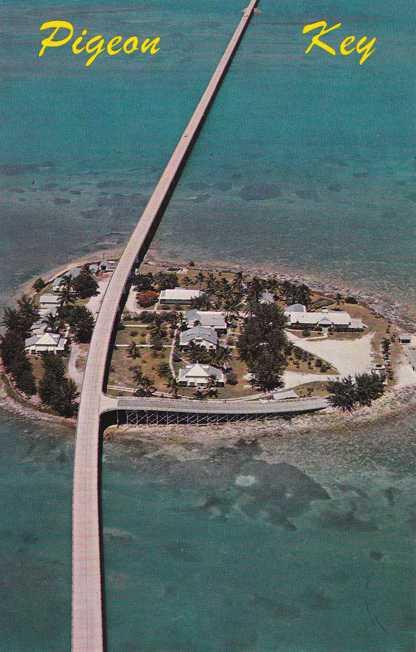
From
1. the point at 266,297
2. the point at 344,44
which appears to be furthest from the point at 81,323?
the point at 344,44

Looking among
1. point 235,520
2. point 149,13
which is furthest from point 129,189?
point 149,13

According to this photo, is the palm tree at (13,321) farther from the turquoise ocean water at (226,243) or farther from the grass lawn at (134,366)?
the turquoise ocean water at (226,243)

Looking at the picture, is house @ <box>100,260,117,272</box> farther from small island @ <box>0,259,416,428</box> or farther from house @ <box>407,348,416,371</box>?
house @ <box>407,348,416,371</box>

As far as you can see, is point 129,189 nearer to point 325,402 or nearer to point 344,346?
point 344,346

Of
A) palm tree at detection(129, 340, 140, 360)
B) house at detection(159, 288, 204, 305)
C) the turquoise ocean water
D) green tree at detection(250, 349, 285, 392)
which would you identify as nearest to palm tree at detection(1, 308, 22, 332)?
palm tree at detection(129, 340, 140, 360)

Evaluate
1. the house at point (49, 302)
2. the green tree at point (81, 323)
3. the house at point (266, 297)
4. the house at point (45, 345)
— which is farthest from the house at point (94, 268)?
the house at point (266, 297)

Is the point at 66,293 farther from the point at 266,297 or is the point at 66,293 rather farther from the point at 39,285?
the point at 266,297
